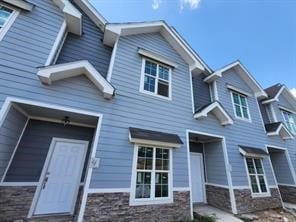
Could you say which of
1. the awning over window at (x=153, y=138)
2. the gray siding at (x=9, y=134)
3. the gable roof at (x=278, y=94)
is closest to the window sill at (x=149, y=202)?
the awning over window at (x=153, y=138)

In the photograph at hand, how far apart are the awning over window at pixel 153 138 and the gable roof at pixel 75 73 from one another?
155 centimetres

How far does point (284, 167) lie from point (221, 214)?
6.78 m

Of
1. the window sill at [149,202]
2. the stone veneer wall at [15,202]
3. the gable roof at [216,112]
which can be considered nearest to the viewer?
the stone veneer wall at [15,202]

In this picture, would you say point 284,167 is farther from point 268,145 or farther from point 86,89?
point 86,89

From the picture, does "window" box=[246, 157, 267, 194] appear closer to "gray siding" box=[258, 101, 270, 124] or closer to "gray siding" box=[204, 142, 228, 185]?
"gray siding" box=[204, 142, 228, 185]

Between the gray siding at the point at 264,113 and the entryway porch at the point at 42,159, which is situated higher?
the gray siding at the point at 264,113

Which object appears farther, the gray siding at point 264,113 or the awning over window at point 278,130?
the gray siding at point 264,113

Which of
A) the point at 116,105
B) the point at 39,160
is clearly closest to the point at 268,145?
the point at 116,105

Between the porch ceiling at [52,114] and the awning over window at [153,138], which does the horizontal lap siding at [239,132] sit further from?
the porch ceiling at [52,114]

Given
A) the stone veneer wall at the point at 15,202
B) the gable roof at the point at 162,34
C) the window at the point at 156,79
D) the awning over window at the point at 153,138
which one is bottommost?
the stone veneer wall at the point at 15,202

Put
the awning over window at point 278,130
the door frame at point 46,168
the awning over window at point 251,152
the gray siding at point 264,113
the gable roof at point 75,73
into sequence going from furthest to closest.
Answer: the gray siding at point 264,113
the awning over window at point 278,130
the awning over window at point 251,152
the door frame at point 46,168
the gable roof at point 75,73

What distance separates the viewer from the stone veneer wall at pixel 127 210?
387 centimetres

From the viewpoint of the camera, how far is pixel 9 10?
180 inches

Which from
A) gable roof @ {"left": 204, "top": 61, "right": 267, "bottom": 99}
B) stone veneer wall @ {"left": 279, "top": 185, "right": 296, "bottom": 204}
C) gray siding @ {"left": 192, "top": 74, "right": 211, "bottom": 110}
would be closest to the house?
gray siding @ {"left": 192, "top": 74, "right": 211, "bottom": 110}
